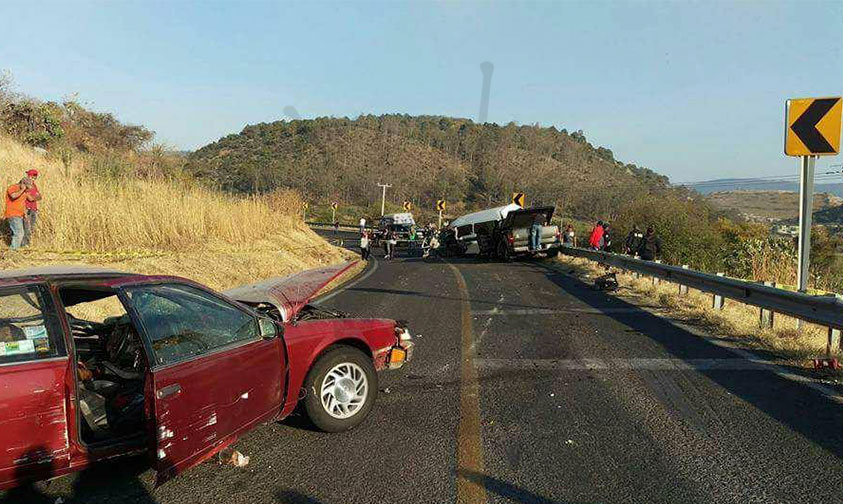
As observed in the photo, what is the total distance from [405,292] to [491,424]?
8176 mm

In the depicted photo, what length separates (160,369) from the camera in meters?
3.10

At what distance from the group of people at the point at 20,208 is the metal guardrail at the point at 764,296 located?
11.7 m

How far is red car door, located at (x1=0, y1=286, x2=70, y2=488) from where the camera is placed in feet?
9.04

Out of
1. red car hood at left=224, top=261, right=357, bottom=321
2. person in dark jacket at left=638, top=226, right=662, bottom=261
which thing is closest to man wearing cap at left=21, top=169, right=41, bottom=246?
red car hood at left=224, top=261, right=357, bottom=321

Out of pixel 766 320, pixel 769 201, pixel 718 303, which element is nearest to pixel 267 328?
Result: pixel 766 320

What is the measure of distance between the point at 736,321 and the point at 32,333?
8.70 meters

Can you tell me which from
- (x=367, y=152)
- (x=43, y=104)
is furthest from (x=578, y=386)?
(x=367, y=152)

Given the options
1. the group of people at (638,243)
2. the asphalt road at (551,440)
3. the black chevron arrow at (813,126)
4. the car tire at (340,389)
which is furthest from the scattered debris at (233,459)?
the group of people at (638,243)

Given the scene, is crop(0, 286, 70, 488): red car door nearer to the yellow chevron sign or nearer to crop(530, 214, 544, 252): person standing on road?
the yellow chevron sign

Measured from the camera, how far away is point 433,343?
24.1 ft

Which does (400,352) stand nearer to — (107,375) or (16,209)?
(107,375)

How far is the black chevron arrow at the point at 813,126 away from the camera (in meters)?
7.46

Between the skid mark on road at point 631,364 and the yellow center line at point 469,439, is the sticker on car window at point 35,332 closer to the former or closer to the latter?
the yellow center line at point 469,439

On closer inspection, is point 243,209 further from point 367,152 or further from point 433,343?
point 367,152
